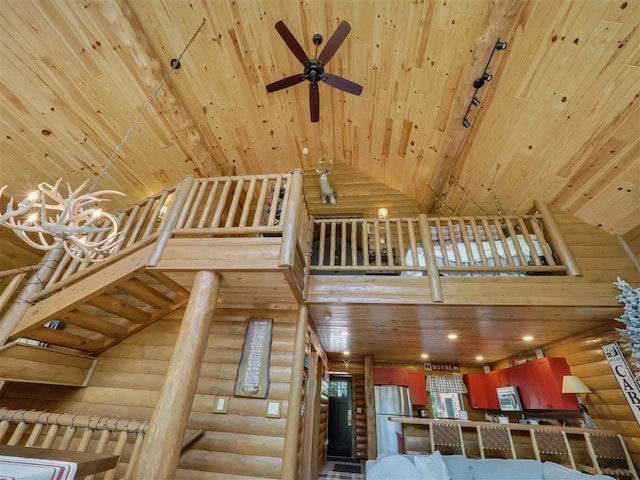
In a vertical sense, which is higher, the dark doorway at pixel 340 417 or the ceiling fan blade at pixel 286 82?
the ceiling fan blade at pixel 286 82

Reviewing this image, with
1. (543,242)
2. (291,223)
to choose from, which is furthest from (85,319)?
(543,242)

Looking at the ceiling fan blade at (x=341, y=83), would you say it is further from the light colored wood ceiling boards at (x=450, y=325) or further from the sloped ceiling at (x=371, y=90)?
the light colored wood ceiling boards at (x=450, y=325)

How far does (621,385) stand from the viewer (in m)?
3.07

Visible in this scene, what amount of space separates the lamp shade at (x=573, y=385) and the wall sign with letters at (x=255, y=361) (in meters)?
3.64

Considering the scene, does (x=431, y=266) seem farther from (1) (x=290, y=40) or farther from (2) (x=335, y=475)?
(2) (x=335, y=475)

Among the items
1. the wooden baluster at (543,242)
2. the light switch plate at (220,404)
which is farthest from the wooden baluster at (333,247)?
the wooden baluster at (543,242)

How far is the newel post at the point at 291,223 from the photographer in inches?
→ 96.0

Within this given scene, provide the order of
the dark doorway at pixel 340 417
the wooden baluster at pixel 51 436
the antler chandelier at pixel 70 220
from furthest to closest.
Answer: the dark doorway at pixel 340 417 < the wooden baluster at pixel 51 436 < the antler chandelier at pixel 70 220

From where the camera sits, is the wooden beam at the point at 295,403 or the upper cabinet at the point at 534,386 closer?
the wooden beam at the point at 295,403

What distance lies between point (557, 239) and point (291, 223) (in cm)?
301

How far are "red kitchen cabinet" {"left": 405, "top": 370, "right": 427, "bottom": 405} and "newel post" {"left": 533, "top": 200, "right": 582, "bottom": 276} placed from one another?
3923 mm

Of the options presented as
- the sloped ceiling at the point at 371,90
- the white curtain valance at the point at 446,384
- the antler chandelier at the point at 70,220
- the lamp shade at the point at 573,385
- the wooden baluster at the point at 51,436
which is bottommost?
the wooden baluster at the point at 51,436

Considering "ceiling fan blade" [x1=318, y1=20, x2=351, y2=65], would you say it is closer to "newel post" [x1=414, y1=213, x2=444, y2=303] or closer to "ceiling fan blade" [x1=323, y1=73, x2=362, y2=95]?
"ceiling fan blade" [x1=323, y1=73, x2=362, y2=95]

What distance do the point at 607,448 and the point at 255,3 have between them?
6381 millimetres
